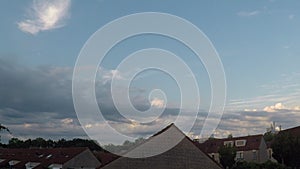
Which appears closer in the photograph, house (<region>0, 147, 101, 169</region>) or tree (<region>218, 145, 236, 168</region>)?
tree (<region>218, 145, 236, 168</region>)

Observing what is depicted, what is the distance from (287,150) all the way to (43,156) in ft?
130

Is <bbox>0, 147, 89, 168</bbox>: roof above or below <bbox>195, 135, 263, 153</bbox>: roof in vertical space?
below

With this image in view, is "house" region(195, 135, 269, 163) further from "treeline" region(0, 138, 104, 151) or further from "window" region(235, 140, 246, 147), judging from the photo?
"treeline" region(0, 138, 104, 151)

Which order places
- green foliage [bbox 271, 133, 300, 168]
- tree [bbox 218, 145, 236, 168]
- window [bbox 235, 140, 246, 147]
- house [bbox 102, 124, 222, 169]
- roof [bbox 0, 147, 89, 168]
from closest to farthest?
house [bbox 102, 124, 222, 169]
green foliage [bbox 271, 133, 300, 168]
tree [bbox 218, 145, 236, 168]
roof [bbox 0, 147, 89, 168]
window [bbox 235, 140, 246, 147]

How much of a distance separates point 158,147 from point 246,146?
30.1m

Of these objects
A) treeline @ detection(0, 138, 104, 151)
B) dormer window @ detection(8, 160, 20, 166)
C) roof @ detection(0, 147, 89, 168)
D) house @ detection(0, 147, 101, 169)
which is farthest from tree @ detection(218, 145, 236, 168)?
treeline @ detection(0, 138, 104, 151)

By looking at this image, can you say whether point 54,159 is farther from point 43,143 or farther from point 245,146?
point 43,143

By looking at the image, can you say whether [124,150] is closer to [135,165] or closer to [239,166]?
[135,165]

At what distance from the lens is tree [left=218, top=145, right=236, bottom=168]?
56.4 meters

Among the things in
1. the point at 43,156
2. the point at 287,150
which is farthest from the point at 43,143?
the point at 287,150

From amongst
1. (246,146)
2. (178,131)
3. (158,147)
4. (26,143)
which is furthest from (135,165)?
(26,143)

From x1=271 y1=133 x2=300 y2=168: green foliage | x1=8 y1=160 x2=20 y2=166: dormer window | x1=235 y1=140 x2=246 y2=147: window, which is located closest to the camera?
x1=271 y1=133 x2=300 y2=168: green foliage

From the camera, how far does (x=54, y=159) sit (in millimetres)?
64750

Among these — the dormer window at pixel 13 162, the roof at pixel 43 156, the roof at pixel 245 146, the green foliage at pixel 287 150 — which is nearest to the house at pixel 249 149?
the roof at pixel 245 146
